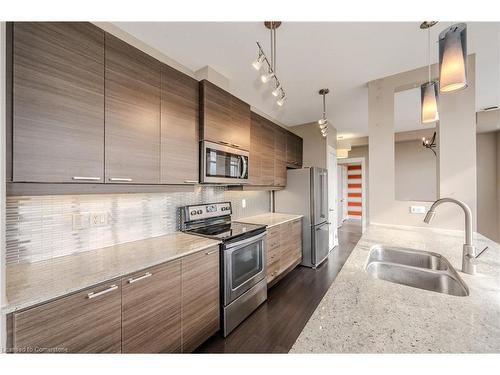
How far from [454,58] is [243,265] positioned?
2.05 m

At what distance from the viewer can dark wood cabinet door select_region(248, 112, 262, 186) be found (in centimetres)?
263

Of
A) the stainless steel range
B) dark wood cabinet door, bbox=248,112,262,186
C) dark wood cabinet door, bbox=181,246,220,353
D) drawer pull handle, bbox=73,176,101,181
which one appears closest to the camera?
drawer pull handle, bbox=73,176,101,181

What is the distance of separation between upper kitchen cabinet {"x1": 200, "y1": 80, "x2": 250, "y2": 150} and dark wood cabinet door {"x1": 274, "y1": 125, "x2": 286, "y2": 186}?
2.85 ft

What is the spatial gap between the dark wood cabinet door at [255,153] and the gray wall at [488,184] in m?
4.73

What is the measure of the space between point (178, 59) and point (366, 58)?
1872 mm

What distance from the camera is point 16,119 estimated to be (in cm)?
94

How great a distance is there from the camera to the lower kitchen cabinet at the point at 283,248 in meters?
2.53

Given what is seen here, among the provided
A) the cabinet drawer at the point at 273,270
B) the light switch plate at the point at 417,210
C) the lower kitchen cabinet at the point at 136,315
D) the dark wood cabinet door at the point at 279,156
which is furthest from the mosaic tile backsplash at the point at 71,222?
the light switch plate at the point at 417,210

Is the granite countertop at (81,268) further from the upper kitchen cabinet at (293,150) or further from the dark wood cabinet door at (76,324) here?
the upper kitchen cabinet at (293,150)

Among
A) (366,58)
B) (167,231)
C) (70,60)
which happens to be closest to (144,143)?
(70,60)

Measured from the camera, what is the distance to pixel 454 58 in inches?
39.6

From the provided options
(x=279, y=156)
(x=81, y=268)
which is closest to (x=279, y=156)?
(x=279, y=156)

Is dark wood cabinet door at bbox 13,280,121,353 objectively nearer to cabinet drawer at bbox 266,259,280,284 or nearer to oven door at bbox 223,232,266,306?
oven door at bbox 223,232,266,306

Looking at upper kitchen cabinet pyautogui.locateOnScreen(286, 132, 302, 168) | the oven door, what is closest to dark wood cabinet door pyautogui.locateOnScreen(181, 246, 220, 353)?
the oven door
